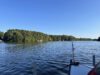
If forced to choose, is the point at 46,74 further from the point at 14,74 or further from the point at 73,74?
the point at 73,74

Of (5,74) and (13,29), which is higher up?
(13,29)

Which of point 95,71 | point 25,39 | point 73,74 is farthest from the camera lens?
point 25,39

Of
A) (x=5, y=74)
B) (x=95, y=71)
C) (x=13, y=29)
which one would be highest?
(x=13, y=29)

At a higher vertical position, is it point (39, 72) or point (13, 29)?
point (13, 29)

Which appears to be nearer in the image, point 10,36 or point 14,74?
point 14,74

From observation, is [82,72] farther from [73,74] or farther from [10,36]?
[10,36]

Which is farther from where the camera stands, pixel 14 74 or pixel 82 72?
pixel 14 74

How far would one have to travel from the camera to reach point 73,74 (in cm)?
1146

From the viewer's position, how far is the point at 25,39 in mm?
163000

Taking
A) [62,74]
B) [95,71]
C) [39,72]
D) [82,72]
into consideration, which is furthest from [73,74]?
[39,72]

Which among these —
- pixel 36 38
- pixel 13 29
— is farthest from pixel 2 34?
pixel 36 38

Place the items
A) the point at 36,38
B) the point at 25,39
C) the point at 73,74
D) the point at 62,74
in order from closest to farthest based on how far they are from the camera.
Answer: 1. the point at 73,74
2. the point at 62,74
3. the point at 25,39
4. the point at 36,38

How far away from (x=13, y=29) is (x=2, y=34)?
519 inches

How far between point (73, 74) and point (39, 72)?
8643mm
